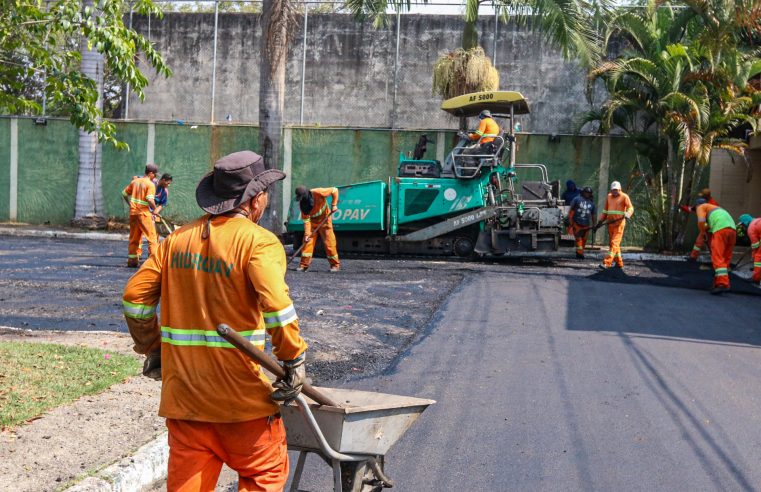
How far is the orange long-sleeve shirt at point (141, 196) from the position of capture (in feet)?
48.3

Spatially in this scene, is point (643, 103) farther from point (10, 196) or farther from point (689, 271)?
point (10, 196)

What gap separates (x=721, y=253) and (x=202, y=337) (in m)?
12.4

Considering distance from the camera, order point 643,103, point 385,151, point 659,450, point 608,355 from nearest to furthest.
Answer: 1. point 659,450
2. point 608,355
3. point 643,103
4. point 385,151

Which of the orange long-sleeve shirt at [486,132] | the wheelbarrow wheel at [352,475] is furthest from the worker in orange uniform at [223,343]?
the orange long-sleeve shirt at [486,132]

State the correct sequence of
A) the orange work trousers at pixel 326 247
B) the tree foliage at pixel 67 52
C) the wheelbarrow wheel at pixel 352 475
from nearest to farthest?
the wheelbarrow wheel at pixel 352 475
the tree foliage at pixel 67 52
the orange work trousers at pixel 326 247

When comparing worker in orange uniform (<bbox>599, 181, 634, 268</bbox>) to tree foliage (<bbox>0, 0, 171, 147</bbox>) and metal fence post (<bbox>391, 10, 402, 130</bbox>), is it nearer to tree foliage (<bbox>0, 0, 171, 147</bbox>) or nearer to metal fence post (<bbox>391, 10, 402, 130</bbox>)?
metal fence post (<bbox>391, 10, 402, 130</bbox>)

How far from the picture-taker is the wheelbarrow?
379 cm

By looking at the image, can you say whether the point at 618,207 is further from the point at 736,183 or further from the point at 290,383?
the point at 290,383

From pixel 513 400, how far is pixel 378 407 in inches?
135

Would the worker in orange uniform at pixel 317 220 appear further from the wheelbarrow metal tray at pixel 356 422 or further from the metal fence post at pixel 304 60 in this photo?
the wheelbarrow metal tray at pixel 356 422

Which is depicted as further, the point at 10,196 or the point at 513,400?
the point at 10,196

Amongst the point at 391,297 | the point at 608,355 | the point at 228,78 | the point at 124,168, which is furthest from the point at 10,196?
the point at 608,355

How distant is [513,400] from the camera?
7141 mm

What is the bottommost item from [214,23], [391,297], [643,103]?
[391,297]
